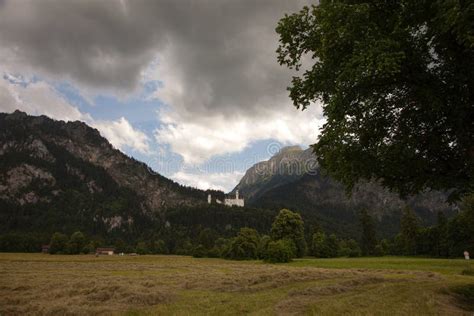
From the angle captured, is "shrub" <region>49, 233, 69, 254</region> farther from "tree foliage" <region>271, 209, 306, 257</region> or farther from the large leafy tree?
the large leafy tree

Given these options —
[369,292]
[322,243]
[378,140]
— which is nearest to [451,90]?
[378,140]

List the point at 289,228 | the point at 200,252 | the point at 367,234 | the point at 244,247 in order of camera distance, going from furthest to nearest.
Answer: the point at 200,252, the point at 367,234, the point at 244,247, the point at 289,228

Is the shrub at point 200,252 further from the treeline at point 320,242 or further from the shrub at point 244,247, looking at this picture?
the shrub at point 244,247

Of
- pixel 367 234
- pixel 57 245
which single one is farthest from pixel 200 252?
pixel 367 234

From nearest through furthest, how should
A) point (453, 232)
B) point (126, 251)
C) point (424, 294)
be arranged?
point (424, 294), point (453, 232), point (126, 251)

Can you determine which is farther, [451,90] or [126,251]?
[126,251]

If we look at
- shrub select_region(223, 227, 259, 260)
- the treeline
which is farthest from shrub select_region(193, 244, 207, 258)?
shrub select_region(223, 227, 259, 260)

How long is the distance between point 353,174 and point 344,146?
2.20 m

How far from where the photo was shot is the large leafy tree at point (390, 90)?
14336mm

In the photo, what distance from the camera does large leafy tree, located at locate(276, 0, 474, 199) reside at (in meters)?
14.3

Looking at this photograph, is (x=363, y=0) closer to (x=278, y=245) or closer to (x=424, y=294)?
(x=424, y=294)

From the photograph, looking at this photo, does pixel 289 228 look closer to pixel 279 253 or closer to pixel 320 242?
pixel 279 253

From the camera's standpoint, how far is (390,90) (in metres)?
16.4

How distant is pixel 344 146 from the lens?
52.2 ft
